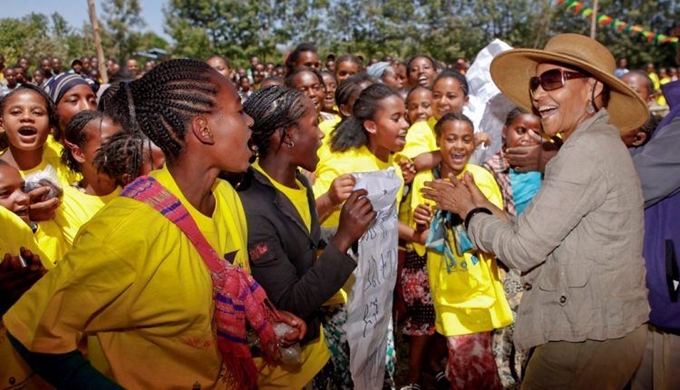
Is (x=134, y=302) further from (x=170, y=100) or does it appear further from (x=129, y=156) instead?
(x=129, y=156)

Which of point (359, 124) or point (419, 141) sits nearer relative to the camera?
point (359, 124)

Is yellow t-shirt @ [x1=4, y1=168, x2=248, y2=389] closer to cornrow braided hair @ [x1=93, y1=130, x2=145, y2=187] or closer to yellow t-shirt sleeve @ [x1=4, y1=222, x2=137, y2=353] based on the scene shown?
yellow t-shirt sleeve @ [x1=4, y1=222, x2=137, y2=353]

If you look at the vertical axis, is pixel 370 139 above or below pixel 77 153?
below

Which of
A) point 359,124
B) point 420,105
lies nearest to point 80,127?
point 359,124

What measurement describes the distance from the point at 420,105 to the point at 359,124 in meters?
1.88

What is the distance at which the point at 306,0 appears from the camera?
41500mm

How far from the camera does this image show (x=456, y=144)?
373 centimetres

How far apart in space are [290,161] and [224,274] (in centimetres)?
94

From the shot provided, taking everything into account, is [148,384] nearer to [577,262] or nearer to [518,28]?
[577,262]

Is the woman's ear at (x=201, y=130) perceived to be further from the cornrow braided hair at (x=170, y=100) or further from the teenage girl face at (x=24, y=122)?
the teenage girl face at (x=24, y=122)

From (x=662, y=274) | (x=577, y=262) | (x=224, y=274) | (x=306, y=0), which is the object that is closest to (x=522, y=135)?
(x=662, y=274)

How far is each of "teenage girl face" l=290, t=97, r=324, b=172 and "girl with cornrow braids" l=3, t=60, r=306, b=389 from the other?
567 mm

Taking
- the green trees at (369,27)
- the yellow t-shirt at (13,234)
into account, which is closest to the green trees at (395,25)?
the green trees at (369,27)

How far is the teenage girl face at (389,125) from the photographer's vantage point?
3.67 meters
